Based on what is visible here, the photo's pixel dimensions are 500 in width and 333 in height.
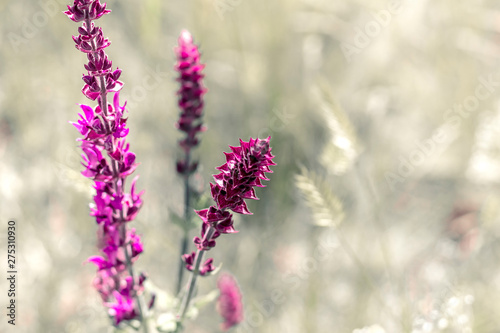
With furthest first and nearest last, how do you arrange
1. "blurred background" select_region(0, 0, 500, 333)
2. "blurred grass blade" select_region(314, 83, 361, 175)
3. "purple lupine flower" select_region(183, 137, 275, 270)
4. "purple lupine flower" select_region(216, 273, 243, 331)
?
1. "blurred background" select_region(0, 0, 500, 333)
2. "purple lupine flower" select_region(216, 273, 243, 331)
3. "blurred grass blade" select_region(314, 83, 361, 175)
4. "purple lupine flower" select_region(183, 137, 275, 270)

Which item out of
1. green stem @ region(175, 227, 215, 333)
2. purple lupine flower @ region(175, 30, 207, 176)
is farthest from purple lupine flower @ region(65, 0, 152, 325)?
purple lupine flower @ region(175, 30, 207, 176)

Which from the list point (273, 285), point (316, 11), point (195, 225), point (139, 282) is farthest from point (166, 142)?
point (139, 282)

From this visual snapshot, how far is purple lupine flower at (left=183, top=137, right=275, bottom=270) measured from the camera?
36.2 inches

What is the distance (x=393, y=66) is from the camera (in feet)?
12.4

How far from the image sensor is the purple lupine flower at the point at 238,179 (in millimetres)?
919

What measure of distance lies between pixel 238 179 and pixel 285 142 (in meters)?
2.30

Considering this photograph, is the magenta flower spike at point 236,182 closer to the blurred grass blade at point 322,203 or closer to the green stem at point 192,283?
the green stem at point 192,283

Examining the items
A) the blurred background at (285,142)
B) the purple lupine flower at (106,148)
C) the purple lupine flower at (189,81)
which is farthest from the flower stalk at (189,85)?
the blurred background at (285,142)

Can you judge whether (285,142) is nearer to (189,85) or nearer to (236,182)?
(189,85)

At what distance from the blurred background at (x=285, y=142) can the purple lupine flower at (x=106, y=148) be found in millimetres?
1200

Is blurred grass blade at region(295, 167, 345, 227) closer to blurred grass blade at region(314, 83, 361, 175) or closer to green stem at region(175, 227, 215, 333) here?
blurred grass blade at region(314, 83, 361, 175)

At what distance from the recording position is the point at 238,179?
95cm

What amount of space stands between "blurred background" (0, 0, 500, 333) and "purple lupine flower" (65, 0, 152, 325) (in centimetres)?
120

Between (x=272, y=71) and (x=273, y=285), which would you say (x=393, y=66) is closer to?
(x=272, y=71)
